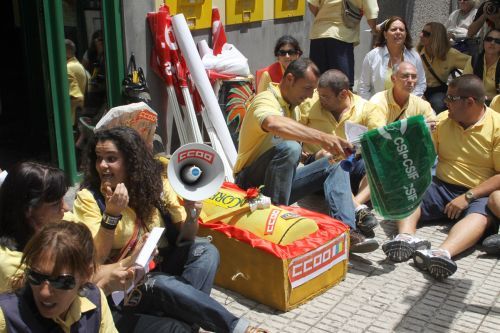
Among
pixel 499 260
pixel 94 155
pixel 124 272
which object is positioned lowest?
pixel 499 260

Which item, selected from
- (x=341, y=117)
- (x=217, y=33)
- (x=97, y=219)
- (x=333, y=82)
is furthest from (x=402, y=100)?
(x=97, y=219)

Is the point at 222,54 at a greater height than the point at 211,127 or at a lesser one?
greater

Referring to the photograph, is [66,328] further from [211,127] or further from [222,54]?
[222,54]

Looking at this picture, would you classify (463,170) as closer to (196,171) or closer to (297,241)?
(297,241)

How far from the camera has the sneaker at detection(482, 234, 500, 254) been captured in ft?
15.8

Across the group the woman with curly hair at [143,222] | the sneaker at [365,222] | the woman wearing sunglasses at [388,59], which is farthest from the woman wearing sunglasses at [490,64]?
the woman with curly hair at [143,222]

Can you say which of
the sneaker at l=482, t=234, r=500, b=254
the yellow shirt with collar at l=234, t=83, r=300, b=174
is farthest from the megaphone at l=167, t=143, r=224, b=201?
the sneaker at l=482, t=234, r=500, b=254

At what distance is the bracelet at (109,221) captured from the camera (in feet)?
9.81

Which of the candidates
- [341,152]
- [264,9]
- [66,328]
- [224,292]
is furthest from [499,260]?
[264,9]

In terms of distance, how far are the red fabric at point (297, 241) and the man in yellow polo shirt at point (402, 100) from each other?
5.50 ft

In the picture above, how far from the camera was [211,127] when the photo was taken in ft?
20.7

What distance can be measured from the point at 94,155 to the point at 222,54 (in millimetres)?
3603

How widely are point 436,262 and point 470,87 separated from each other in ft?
4.64

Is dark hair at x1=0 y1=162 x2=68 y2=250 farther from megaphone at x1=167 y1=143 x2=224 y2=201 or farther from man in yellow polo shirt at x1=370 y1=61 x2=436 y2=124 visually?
man in yellow polo shirt at x1=370 y1=61 x2=436 y2=124
